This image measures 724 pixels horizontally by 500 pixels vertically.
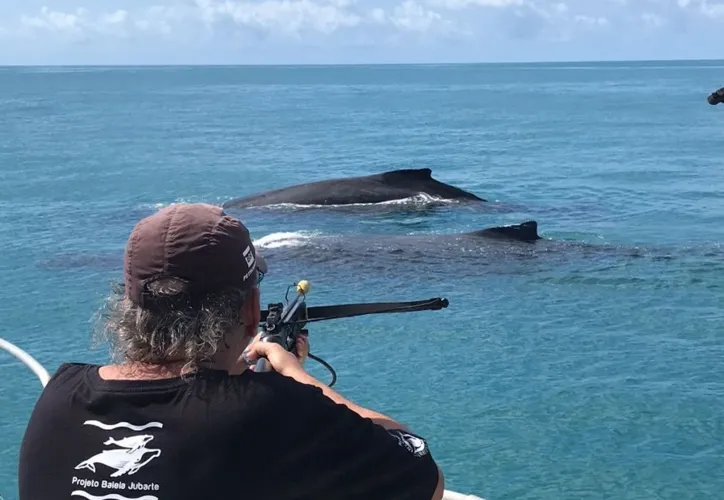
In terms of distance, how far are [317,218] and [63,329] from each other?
10.9 meters

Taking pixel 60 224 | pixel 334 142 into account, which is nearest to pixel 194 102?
pixel 334 142

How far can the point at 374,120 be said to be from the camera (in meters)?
75.8

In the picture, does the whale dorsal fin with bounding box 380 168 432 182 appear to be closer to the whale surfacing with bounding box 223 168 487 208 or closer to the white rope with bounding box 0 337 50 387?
the whale surfacing with bounding box 223 168 487 208

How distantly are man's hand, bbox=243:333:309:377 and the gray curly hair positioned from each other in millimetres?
402

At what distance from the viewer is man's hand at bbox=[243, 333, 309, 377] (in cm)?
328

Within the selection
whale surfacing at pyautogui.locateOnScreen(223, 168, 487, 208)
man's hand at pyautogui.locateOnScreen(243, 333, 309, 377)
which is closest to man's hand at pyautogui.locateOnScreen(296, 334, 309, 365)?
man's hand at pyautogui.locateOnScreen(243, 333, 309, 377)

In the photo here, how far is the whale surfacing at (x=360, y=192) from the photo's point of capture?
27750mm

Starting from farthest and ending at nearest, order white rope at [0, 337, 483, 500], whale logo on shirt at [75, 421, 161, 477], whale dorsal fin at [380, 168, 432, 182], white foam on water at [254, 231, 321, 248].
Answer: whale dorsal fin at [380, 168, 432, 182] < white foam on water at [254, 231, 321, 248] < white rope at [0, 337, 483, 500] < whale logo on shirt at [75, 421, 161, 477]

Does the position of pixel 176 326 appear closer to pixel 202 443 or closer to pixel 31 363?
pixel 202 443

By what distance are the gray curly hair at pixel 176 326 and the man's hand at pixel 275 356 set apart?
1.32ft

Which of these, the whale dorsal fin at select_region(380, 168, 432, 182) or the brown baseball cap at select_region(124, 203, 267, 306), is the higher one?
the brown baseball cap at select_region(124, 203, 267, 306)

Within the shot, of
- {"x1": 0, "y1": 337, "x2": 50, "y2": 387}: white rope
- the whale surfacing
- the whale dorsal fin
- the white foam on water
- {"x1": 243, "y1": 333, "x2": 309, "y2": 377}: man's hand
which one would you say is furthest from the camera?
the whale dorsal fin

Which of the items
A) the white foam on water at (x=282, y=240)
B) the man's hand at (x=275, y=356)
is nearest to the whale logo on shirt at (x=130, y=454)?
the man's hand at (x=275, y=356)

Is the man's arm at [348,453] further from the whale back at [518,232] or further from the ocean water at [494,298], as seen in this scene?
the whale back at [518,232]
